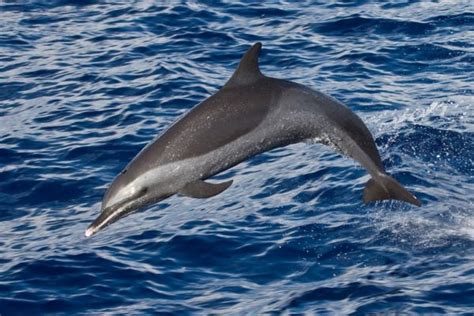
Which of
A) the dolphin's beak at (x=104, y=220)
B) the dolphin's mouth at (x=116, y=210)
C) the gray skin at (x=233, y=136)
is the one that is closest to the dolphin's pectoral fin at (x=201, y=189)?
the gray skin at (x=233, y=136)

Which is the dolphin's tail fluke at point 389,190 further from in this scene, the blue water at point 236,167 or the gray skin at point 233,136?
the blue water at point 236,167

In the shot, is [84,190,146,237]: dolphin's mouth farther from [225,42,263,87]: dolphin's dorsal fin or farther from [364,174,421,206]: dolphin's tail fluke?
[364,174,421,206]: dolphin's tail fluke

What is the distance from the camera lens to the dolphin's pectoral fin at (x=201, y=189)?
10328 mm

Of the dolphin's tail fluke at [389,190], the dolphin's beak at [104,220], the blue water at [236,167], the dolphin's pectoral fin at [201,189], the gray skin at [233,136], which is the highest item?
the gray skin at [233,136]

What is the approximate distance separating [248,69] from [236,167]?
21.3 ft

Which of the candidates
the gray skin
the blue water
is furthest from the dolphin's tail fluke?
the blue water

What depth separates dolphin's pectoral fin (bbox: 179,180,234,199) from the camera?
33.9 feet

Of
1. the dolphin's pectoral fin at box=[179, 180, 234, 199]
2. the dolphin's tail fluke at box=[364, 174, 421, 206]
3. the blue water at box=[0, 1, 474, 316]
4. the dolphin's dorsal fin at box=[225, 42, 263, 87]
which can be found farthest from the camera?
the blue water at box=[0, 1, 474, 316]

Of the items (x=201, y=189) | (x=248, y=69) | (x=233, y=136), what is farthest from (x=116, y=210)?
(x=248, y=69)

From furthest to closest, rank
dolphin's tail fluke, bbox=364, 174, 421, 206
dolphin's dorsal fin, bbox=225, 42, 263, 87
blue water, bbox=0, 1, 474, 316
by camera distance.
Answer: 1. blue water, bbox=0, 1, 474, 316
2. dolphin's tail fluke, bbox=364, 174, 421, 206
3. dolphin's dorsal fin, bbox=225, 42, 263, 87

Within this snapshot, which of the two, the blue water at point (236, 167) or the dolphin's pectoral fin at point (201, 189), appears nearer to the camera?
the dolphin's pectoral fin at point (201, 189)

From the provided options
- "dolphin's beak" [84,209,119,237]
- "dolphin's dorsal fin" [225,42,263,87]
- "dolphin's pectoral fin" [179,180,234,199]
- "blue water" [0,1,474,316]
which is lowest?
"blue water" [0,1,474,316]

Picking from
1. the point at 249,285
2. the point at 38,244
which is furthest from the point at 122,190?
the point at 38,244

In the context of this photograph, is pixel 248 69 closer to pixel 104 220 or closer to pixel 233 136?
pixel 233 136
